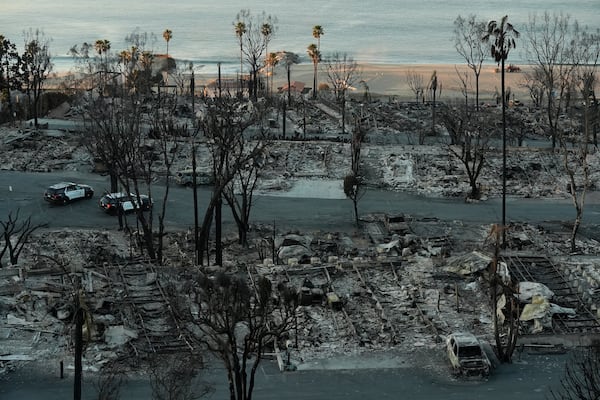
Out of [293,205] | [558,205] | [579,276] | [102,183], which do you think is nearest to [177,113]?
[102,183]

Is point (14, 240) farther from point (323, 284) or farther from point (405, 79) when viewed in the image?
point (405, 79)

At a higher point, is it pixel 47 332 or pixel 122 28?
pixel 122 28

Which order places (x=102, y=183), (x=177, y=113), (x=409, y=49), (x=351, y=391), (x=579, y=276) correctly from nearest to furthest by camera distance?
(x=351, y=391), (x=579, y=276), (x=102, y=183), (x=177, y=113), (x=409, y=49)

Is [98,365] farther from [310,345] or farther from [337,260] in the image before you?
[337,260]

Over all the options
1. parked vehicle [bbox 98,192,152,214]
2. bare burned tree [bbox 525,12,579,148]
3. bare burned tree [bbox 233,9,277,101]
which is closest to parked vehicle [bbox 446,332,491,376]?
parked vehicle [bbox 98,192,152,214]

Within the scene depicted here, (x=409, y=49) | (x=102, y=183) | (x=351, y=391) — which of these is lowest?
(x=351, y=391)

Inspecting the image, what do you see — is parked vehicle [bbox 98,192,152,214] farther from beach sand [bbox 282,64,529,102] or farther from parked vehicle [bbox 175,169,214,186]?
beach sand [bbox 282,64,529,102]

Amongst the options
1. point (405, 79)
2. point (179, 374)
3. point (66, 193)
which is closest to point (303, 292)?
point (179, 374)

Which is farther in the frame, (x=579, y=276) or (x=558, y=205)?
(x=558, y=205)
